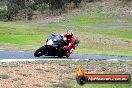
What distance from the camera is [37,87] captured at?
15.6 m

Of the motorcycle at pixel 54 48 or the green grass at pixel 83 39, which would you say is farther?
the green grass at pixel 83 39

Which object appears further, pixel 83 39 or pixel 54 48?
pixel 83 39

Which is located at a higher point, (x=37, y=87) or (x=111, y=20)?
(x=37, y=87)

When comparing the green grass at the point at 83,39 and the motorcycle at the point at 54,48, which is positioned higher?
the motorcycle at the point at 54,48

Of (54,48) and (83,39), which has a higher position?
(54,48)

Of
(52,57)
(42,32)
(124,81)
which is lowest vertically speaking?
(42,32)

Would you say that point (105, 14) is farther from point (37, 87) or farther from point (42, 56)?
point (37, 87)

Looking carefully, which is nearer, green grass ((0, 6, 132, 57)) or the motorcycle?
the motorcycle

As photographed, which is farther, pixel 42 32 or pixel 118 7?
pixel 118 7

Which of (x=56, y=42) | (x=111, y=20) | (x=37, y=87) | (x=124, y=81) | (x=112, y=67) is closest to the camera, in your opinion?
(x=124, y=81)

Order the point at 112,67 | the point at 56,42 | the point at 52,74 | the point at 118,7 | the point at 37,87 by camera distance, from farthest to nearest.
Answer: the point at 118,7, the point at 56,42, the point at 112,67, the point at 52,74, the point at 37,87

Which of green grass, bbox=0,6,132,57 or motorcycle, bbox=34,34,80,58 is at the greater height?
motorcycle, bbox=34,34,80,58

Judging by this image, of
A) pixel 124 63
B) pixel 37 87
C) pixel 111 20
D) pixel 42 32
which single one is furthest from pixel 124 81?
pixel 111 20

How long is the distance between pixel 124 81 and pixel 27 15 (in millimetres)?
68956
